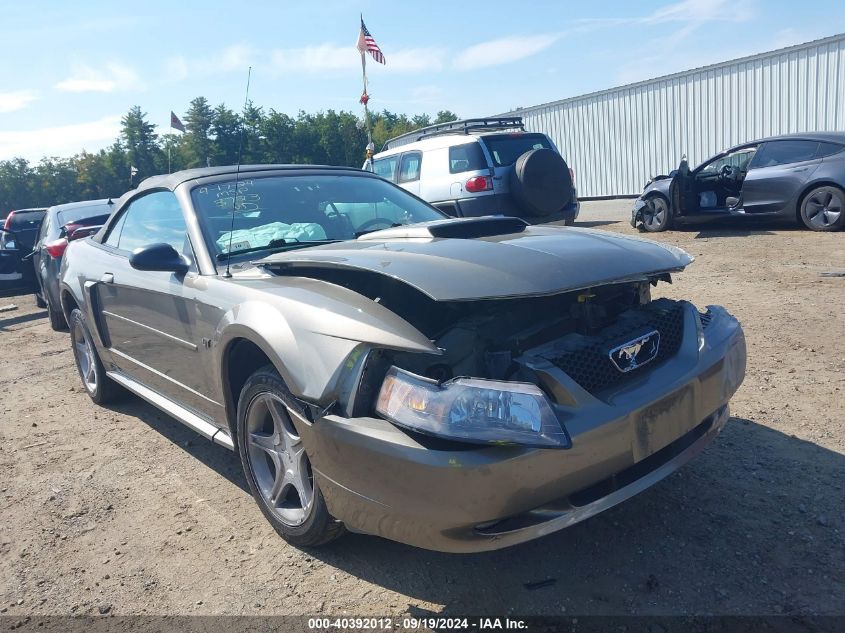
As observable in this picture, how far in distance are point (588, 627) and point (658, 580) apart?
372 mm

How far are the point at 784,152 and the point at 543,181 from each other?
455cm

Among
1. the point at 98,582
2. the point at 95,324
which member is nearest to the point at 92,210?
the point at 95,324

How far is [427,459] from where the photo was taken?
2.05m

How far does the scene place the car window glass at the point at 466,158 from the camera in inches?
387

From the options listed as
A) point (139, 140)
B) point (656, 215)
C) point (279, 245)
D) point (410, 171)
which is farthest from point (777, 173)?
point (139, 140)

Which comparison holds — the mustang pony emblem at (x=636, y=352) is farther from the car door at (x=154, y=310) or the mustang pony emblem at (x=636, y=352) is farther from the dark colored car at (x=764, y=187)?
the dark colored car at (x=764, y=187)

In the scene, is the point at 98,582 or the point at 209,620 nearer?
the point at 209,620

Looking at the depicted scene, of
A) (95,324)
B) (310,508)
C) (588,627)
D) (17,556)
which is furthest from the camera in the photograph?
(95,324)

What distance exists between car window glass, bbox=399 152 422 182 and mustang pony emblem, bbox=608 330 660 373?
339 inches

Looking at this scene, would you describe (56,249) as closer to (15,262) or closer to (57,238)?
(57,238)

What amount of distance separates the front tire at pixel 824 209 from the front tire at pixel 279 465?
9.06m

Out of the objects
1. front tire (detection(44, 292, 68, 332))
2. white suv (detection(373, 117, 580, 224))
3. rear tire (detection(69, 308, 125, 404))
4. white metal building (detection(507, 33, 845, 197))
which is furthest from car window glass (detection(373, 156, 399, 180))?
white metal building (detection(507, 33, 845, 197))

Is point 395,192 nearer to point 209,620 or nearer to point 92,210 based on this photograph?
point 209,620

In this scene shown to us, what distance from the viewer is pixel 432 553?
2721 millimetres
